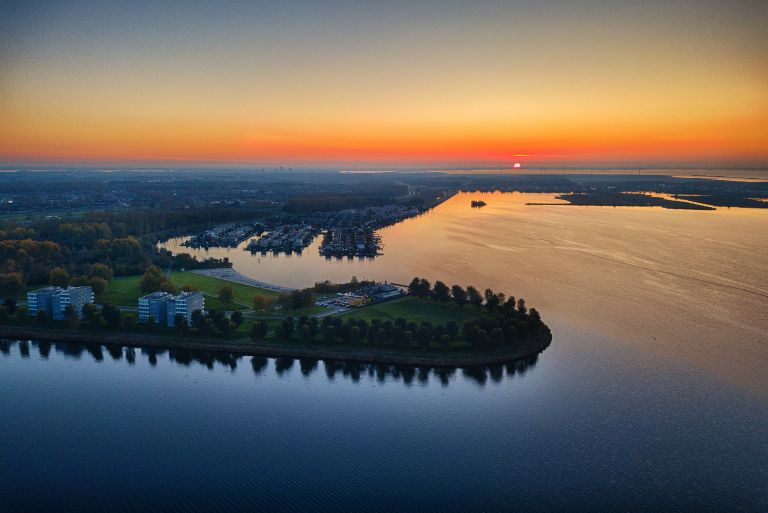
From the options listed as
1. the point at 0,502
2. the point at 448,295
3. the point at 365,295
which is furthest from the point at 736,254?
the point at 0,502

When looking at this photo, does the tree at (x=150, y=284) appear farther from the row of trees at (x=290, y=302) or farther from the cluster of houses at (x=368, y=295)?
the cluster of houses at (x=368, y=295)

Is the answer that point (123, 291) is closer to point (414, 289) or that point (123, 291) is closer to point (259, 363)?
point (259, 363)

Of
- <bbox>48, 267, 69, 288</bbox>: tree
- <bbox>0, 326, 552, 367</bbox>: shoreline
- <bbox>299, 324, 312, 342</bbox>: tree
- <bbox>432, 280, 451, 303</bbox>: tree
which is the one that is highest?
<bbox>48, 267, 69, 288</bbox>: tree

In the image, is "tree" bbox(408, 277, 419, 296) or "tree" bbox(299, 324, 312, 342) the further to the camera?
"tree" bbox(408, 277, 419, 296)

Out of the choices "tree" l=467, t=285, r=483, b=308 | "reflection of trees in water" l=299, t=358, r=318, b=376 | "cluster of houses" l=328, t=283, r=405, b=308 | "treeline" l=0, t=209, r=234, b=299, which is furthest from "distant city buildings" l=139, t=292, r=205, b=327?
"tree" l=467, t=285, r=483, b=308

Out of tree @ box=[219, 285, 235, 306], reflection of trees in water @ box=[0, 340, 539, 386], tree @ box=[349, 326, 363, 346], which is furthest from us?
tree @ box=[219, 285, 235, 306]

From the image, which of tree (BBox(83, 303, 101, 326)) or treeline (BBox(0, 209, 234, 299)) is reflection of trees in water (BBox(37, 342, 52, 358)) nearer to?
tree (BBox(83, 303, 101, 326))

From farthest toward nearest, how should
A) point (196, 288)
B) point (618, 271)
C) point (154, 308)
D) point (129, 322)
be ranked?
1. point (618, 271)
2. point (196, 288)
3. point (154, 308)
4. point (129, 322)

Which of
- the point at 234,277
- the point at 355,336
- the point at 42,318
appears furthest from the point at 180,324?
the point at 234,277
